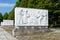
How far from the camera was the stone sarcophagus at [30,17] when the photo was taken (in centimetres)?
2023

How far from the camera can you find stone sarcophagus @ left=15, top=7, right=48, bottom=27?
20234 millimetres

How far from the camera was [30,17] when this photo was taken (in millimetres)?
20984

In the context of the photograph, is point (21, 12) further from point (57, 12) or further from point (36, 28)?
point (57, 12)

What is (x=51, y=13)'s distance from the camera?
117 feet

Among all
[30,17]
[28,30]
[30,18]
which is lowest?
[28,30]

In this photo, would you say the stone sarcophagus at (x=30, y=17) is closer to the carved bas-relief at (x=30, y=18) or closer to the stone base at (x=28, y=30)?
the carved bas-relief at (x=30, y=18)

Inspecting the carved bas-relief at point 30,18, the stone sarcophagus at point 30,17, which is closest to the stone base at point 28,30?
the carved bas-relief at point 30,18

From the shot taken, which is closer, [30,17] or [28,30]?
[28,30]

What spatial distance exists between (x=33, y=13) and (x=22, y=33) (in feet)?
10.4

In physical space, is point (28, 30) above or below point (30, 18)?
below

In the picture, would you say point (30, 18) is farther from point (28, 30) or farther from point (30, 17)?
point (28, 30)

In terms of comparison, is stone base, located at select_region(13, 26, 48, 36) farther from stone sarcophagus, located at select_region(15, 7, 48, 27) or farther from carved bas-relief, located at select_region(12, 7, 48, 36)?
stone sarcophagus, located at select_region(15, 7, 48, 27)

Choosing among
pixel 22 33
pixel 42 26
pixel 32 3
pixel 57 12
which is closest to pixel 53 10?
pixel 57 12

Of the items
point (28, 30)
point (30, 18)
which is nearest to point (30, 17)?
point (30, 18)
